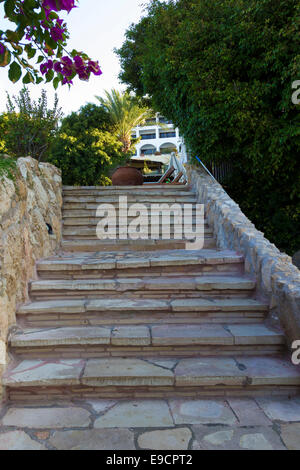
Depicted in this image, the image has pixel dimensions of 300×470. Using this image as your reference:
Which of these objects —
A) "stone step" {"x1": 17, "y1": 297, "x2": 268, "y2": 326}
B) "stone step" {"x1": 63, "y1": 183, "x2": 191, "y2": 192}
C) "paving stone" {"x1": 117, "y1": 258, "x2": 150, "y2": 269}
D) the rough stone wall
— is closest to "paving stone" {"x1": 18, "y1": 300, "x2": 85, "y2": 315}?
"stone step" {"x1": 17, "y1": 297, "x2": 268, "y2": 326}

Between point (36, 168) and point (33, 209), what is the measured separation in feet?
2.81

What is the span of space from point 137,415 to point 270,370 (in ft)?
3.68

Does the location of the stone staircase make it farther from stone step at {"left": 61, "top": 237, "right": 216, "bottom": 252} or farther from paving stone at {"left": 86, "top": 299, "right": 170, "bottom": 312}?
stone step at {"left": 61, "top": 237, "right": 216, "bottom": 252}

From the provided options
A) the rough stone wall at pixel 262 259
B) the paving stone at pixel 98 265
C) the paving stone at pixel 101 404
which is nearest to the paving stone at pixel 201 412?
the paving stone at pixel 101 404

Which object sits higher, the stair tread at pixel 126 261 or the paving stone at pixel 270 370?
the stair tread at pixel 126 261

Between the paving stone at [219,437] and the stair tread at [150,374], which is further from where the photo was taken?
the stair tread at [150,374]

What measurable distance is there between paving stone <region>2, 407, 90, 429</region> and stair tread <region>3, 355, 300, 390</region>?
0.56 ft

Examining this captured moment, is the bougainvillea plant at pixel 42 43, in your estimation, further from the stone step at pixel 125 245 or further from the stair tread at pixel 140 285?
the stone step at pixel 125 245

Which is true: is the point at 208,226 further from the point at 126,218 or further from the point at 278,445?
the point at 278,445

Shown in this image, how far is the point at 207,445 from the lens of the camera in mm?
1820

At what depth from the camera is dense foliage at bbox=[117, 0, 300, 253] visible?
5.30 m

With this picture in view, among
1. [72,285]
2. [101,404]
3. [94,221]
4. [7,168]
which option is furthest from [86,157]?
[101,404]

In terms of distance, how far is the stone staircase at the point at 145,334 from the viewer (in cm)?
232

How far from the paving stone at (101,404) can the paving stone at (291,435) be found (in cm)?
119
